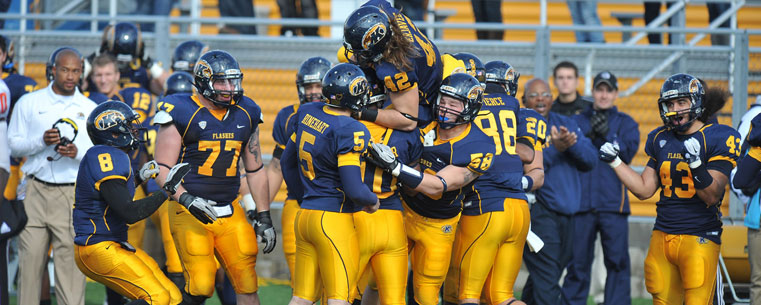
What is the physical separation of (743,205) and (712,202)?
3.20m

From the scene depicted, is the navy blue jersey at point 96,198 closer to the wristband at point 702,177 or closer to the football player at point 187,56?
the football player at point 187,56

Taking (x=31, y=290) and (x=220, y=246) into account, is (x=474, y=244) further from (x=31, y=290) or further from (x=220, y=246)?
(x=31, y=290)

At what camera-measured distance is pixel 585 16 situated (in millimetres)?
11555

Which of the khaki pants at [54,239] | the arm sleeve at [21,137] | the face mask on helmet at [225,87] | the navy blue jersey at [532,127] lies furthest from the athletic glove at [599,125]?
the arm sleeve at [21,137]

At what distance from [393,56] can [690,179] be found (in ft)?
7.71

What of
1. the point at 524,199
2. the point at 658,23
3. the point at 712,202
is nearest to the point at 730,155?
the point at 712,202

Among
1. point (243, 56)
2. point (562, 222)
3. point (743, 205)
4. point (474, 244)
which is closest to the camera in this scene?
point (474, 244)

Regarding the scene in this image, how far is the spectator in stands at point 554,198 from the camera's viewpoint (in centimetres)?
804

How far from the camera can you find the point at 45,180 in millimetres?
7891

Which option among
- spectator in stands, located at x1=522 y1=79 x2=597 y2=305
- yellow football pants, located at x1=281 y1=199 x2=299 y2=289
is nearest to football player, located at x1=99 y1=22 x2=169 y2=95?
yellow football pants, located at x1=281 y1=199 x2=299 y2=289

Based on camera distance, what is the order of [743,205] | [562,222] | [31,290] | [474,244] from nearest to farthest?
[474,244], [31,290], [562,222], [743,205]

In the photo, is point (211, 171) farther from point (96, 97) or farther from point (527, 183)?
point (527, 183)

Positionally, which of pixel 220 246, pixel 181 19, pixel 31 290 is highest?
pixel 181 19

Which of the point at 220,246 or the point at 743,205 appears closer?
the point at 220,246
